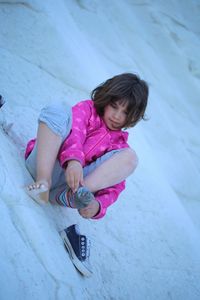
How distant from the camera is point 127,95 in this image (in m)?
1.27

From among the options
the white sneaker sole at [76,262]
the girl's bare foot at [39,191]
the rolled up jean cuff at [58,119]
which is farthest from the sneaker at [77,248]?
the rolled up jean cuff at [58,119]

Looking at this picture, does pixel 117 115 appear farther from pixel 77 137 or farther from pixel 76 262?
pixel 76 262

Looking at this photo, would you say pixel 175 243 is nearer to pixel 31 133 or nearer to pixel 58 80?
pixel 31 133

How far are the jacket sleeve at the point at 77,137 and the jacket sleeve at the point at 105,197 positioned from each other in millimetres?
99

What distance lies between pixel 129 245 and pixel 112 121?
45 cm

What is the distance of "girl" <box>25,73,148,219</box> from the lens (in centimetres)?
110

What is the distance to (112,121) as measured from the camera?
4.17 feet

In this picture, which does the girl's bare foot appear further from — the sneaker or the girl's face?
the girl's face

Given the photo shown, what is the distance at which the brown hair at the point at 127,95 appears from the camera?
127cm

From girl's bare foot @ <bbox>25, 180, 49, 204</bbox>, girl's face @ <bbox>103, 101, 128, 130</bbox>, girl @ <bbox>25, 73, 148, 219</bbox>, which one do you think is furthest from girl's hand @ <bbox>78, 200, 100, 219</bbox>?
girl's face @ <bbox>103, 101, 128, 130</bbox>

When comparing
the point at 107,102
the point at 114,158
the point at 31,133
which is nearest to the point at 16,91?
the point at 31,133

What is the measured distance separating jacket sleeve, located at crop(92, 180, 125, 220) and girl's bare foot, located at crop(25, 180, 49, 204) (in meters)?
0.15

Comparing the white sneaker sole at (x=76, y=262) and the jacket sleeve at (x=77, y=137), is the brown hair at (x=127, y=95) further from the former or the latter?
the white sneaker sole at (x=76, y=262)

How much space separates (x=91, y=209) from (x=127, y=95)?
0.37 metres
